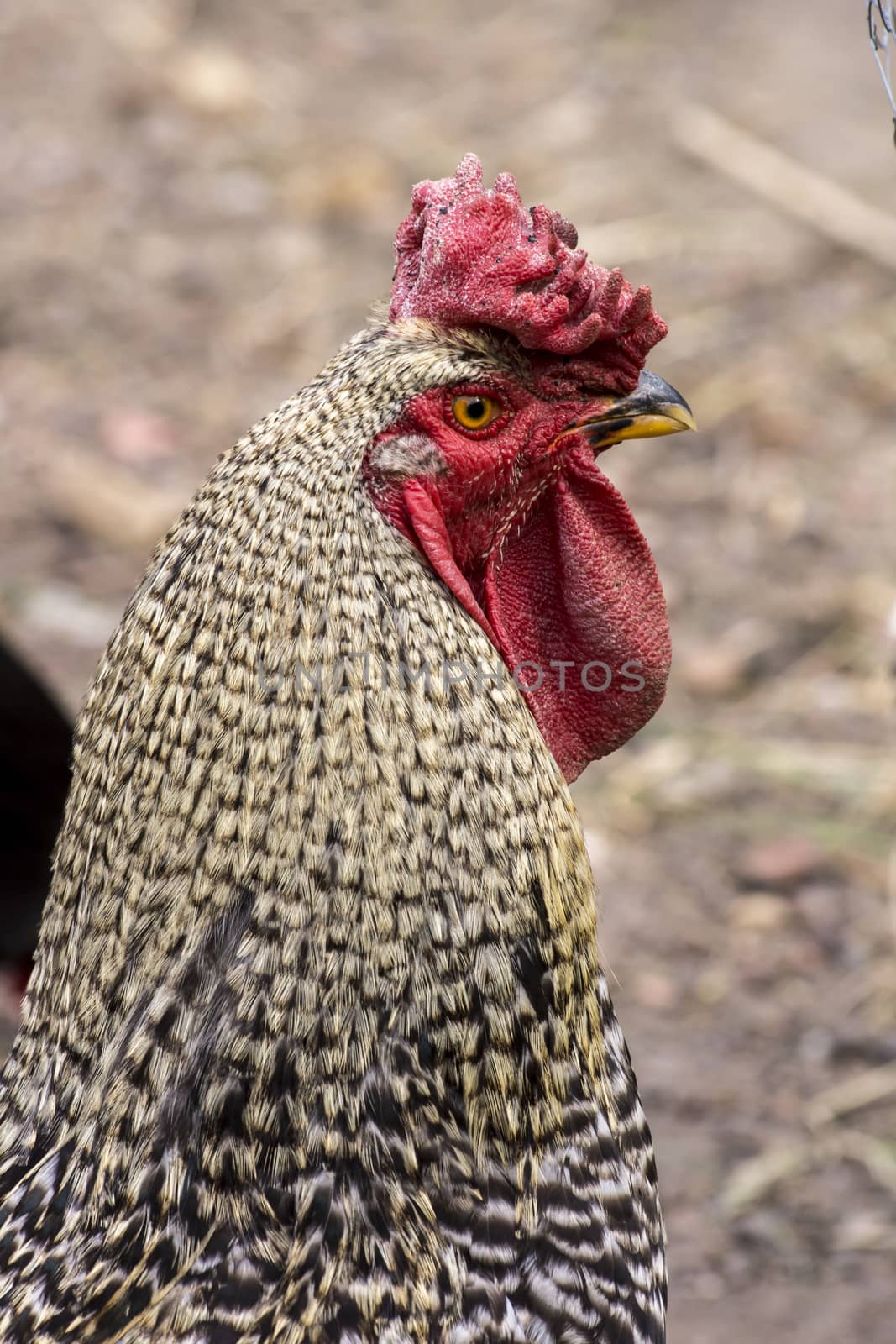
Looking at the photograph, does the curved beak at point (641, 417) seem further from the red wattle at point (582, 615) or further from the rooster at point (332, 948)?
the rooster at point (332, 948)

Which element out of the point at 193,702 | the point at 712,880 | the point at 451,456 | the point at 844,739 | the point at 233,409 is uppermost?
the point at 233,409

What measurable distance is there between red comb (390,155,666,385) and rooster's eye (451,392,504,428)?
0.12 meters

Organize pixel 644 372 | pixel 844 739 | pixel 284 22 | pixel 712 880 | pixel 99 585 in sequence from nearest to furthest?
pixel 644 372, pixel 712 880, pixel 844 739, pixel 99 585, pixel 284 22

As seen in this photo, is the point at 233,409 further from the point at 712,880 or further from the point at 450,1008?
the point at 450,1008

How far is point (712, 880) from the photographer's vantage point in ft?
17.9

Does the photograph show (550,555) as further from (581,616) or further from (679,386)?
(679,386)

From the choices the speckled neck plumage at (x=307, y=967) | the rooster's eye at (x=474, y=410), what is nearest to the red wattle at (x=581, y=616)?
the rooster's eye at (x=474, y=410)

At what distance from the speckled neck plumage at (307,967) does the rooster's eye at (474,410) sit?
97mm

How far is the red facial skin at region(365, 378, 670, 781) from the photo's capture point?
2521mm

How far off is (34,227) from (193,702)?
23.4 feet

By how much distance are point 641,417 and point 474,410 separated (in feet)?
Result: 1.13

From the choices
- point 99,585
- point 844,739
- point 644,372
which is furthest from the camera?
point 99,585

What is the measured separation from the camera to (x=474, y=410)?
8.43ft

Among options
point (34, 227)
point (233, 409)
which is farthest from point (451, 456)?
point (34, 227)
